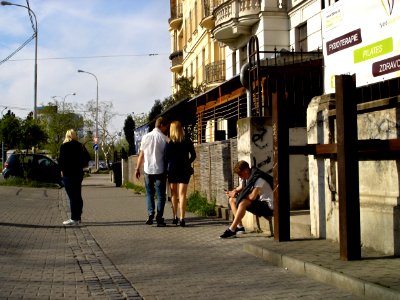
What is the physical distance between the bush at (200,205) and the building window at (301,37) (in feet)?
37.2

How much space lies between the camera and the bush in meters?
13.0

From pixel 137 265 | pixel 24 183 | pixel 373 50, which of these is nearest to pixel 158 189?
pixel 137 265

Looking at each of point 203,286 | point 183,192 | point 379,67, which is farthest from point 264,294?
point 183,192

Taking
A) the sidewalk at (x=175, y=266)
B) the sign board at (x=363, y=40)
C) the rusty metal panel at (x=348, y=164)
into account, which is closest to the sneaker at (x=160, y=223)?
the sidewalk at (x=175, y=266)

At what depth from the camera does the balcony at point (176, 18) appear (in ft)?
156

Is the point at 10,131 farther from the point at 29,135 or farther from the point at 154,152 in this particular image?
A: the point at 154,152

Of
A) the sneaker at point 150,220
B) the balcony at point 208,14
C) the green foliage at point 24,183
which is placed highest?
the balcony at point 208,14

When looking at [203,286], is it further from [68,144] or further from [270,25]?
[270,25]

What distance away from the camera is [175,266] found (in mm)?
7547

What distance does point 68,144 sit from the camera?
12227mm

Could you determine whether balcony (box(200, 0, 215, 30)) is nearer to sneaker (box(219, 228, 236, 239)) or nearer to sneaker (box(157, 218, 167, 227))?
sneaker (box(157, 218, 167, 227))

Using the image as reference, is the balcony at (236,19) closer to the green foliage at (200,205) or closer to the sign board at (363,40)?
the green foliage at (200,205)

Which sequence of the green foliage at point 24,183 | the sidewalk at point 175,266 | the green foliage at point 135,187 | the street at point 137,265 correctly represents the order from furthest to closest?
the green foliage at point 24,183 < the green foliage at point 135,187 < the street at point 137,265 < the sidewalk at point 175,266

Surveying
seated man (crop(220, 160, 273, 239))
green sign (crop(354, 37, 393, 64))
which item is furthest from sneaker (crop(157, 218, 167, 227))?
green sign (crop(354, 37, 393, 64))
